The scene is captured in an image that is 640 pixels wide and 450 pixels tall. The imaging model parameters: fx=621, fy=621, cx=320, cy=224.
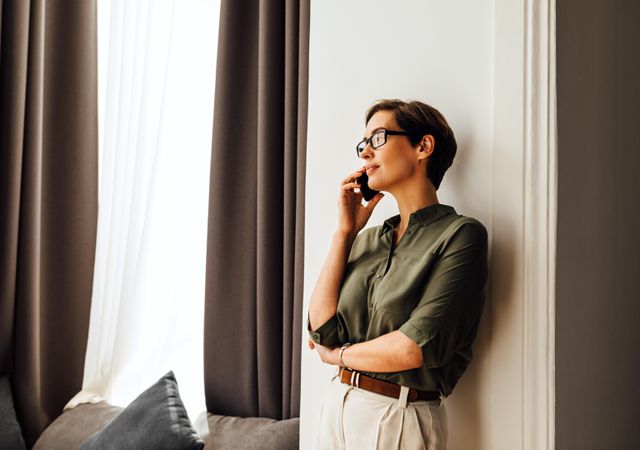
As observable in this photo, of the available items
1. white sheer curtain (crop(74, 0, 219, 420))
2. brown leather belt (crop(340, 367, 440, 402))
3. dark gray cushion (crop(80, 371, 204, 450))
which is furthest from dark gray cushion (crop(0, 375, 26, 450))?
brown leather belt (crop(340, 367, 440, 402))

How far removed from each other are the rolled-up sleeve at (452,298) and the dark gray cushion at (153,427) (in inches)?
Answer: 48.1

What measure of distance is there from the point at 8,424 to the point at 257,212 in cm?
152

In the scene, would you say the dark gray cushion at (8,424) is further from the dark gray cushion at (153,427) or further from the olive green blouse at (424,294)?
the olive green blouse at (424,294)

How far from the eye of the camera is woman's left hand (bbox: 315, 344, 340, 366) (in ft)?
5.00

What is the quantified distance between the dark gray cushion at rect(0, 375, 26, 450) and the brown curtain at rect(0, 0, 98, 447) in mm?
73

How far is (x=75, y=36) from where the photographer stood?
10.2 feet

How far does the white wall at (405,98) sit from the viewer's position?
1.51 metres

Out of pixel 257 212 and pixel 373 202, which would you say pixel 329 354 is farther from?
pixel 257 212

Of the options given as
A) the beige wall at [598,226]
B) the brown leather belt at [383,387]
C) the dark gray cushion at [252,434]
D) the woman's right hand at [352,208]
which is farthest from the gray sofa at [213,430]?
the beige wall at [598,226]

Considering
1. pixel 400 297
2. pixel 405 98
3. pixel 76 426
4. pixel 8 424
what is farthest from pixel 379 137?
pixel 8 424

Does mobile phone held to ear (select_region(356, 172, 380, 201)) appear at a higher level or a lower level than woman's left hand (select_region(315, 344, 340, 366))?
higher

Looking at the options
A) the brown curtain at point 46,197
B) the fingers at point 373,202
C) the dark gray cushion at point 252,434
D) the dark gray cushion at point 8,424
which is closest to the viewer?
the fingers at point 373,202

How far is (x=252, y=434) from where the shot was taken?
2.25 meters

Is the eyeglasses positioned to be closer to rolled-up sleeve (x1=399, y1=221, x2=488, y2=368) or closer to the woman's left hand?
rolled-up sleeve (x1=399, y1=221, x2=488, y2=368)
